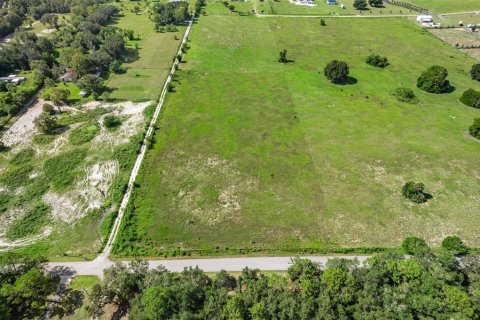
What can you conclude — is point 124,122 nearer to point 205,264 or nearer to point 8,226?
point 8,226

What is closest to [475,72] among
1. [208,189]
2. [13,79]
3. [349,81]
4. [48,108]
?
[349,81]

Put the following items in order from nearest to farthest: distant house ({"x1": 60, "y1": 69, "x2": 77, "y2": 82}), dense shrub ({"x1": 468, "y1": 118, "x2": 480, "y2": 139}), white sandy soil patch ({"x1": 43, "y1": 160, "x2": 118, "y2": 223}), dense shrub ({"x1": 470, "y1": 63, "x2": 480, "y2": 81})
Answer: white sandy soil patch ({"x1": 43, "y1": 160, "x2": 118, "y2": 223}) < dense shrub ({"x1": 468, "y1": 118, "x2": 480, "y2": 139}) < distant house ({"x1": 60, "y1": 69, "x2": 77, "y2": 82}) < dense shrub ({"x1": 470, "y1": 63, "x2": 480, "y2": 81})

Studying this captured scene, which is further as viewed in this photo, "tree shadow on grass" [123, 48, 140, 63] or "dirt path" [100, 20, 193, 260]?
"tree shadow on grass" [123, 48, 140, 63]

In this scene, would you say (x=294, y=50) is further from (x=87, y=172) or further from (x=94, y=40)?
(x=87, y=172)

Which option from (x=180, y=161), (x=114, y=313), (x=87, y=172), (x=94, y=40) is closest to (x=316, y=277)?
(x=114, y=313)

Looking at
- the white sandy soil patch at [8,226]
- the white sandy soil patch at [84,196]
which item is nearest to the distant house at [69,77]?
the white sandy soil patch at [84,196]

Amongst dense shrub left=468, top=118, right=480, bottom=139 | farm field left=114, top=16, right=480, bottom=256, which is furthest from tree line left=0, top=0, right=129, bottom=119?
dense shrub left=468, top=118, right=480, bottom=139

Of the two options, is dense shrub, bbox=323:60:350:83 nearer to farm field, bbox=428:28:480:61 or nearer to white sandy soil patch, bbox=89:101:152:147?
white sandy soil patch, bbox=89:101:152:147
